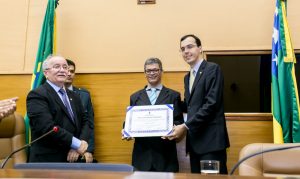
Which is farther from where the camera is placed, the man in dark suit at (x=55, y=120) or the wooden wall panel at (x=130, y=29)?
the wooden wall panel at (x=130, y=29)

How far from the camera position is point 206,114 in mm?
2723

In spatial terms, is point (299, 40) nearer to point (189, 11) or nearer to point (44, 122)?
point (189, 11)

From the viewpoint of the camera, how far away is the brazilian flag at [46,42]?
372 cm

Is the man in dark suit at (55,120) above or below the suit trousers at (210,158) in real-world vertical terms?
above

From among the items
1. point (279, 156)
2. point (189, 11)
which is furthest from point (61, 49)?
point (279, 156)

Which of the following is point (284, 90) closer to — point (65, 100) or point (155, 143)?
point (155, 143)

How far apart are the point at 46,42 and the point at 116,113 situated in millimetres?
1025

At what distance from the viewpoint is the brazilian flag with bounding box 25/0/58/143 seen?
146 inches

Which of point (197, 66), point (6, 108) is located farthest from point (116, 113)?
point (6, 108)

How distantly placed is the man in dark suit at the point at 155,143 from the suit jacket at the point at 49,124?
531 mm

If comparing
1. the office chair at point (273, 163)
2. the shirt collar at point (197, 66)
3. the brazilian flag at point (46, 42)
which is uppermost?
the brazilian flag at point (46, 42)

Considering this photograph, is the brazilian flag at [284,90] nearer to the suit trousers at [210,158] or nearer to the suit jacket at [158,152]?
the suit trousers at [210,158]

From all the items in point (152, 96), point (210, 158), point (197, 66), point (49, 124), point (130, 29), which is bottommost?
point (210, 158)

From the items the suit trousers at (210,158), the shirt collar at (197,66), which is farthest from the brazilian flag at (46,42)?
the suit trousers at (210,158)
